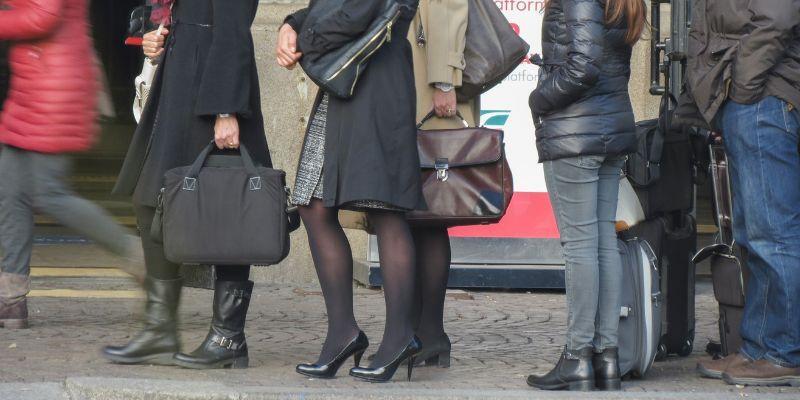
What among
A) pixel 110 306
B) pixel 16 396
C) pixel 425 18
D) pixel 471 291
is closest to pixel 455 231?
pixel 471 291

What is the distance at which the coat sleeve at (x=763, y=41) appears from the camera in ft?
16.2

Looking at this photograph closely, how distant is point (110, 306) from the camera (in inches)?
289

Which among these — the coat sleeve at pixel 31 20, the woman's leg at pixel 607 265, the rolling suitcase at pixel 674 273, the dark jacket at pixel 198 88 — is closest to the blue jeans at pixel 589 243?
the woman's leg at pixel 607 265

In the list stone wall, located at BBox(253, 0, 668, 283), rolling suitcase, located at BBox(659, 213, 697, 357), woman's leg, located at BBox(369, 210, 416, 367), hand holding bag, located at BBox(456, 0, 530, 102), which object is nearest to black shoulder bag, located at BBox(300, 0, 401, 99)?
woman's leg, located at BBox(369, 210, 416, 367)

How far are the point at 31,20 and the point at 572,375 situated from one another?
2498 millimetres

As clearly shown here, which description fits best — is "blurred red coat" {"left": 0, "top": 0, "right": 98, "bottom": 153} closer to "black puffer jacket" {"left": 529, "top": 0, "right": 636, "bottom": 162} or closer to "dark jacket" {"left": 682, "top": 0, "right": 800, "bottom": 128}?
"black puffer jacket" {"left": 529, "top": 0, "right": 636, "bottom": 162}

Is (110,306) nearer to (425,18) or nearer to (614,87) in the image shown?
(425,18)

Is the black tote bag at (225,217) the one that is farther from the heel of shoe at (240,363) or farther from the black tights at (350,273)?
the heel of shoe at (240,363)

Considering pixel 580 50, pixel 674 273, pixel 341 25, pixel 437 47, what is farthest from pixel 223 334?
pixel 674 273

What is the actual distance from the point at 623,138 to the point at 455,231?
3.22 m

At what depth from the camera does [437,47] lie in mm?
5617

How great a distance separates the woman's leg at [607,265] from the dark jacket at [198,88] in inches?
54.1

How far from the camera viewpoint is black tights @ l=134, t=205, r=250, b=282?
5.34 metres

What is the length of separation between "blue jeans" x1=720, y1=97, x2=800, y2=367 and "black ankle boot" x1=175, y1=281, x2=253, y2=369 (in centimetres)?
203
